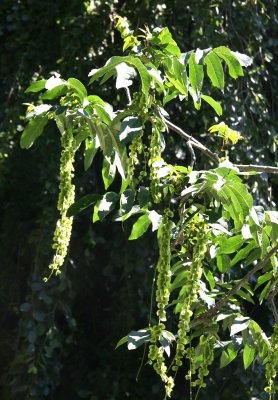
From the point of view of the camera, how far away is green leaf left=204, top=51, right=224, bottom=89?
1678mm

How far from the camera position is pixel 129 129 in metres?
1.53

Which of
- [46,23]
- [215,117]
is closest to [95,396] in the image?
[215,117]

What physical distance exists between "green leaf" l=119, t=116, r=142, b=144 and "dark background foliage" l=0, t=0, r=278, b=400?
165cm

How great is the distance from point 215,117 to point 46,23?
34.6 inches

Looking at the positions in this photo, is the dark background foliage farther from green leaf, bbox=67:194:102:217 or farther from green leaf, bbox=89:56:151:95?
green leaf, bbox=89:56:151:95

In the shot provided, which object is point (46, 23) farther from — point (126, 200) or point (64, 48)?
point (126, 200)

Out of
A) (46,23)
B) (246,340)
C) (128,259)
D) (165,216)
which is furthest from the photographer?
(46,23)

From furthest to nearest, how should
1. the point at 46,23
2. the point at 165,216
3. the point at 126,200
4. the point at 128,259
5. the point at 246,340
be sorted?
the point at 46,23
the point at 128,259
the point at 246,340
the point at 126,200
the point at 165,216

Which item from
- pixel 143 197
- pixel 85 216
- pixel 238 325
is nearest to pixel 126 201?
pixel 143 197

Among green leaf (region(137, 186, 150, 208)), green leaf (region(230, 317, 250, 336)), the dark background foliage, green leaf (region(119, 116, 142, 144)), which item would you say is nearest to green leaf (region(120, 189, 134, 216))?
green leaf (region(137, 186, 150, 208))

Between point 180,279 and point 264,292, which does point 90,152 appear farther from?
point 264,292

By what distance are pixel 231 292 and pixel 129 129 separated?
0.43 metres

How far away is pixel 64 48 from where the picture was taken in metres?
3.43

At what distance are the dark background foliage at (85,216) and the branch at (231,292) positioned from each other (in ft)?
4.71
